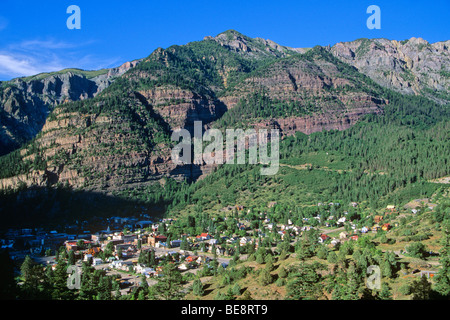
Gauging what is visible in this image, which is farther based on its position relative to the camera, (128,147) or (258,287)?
(128,147)

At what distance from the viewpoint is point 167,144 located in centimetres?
12900

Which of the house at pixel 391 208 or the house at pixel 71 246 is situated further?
the house at pixel 391 208

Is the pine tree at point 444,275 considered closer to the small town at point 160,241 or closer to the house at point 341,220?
the small town at point 160,241

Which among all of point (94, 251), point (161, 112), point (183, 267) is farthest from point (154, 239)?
point (161, 112)

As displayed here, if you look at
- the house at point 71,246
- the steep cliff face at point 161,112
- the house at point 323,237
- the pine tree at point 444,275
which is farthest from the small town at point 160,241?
the steep cliff face at point 161,112

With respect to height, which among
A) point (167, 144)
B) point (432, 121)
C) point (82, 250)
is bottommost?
point (82, 250)

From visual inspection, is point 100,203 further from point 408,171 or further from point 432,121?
point 432,121

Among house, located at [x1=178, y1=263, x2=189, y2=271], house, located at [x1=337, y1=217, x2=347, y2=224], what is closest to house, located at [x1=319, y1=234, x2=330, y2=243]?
house, located at [x1=337, y1=217, x2=347, y2=224]

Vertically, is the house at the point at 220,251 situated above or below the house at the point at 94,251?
above

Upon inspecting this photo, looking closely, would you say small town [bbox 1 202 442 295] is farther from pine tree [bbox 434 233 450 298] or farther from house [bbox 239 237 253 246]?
pine tree [bbox 434 233 450 298]

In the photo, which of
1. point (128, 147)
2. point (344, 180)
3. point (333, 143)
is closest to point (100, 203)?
point (128, 147)

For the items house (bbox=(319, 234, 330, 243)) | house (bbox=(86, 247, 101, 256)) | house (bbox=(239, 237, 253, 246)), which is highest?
house (bbox=(319, 234, 330, 243))

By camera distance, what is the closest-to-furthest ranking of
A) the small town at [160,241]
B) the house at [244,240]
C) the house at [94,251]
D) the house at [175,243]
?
the small town at [160,241]
the house at [94,251]
the house at [244,240]
the house at [175,243]
